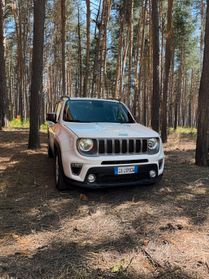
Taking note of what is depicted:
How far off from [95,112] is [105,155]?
5.89 ft

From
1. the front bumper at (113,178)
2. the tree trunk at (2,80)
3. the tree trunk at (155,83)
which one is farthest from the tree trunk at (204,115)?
the tree trunk at (2,80)

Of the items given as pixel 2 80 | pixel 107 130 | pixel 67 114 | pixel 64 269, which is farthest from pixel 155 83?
pixel 64 269

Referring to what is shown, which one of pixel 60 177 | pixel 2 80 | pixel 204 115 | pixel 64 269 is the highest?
pixel 2 80

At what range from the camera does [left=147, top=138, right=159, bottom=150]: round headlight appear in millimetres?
6850

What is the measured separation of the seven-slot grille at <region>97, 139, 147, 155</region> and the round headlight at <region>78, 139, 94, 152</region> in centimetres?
13

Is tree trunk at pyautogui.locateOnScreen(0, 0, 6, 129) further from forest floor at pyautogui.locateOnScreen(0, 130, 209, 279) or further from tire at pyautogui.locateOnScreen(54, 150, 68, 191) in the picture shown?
tire at pyautogui.locateOnScreen(54, 150, 68, 191)

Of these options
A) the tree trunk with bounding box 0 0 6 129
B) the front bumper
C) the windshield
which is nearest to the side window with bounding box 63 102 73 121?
the windshield

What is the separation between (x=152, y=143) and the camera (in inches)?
271

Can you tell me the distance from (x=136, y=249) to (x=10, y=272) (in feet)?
4.98

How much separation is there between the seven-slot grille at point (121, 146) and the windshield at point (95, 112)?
52.8 inches

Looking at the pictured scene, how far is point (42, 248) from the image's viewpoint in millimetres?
4746

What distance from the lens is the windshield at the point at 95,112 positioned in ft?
25.5

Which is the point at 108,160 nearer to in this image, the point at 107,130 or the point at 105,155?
the point at 105,155

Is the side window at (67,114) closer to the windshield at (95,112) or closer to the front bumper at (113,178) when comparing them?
the windshield at (95,112)
